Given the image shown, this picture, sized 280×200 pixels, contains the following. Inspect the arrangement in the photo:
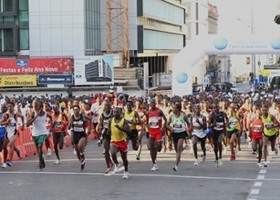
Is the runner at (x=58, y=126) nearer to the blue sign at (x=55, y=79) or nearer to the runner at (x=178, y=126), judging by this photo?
the runner at (x=178, y=126)

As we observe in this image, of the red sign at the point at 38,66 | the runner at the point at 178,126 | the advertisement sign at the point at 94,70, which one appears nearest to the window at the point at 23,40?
the red sign at the point at 38,66

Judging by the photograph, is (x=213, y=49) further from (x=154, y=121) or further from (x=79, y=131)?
(x=79, y=131)

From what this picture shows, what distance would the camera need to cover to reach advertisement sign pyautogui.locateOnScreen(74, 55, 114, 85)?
165 feet

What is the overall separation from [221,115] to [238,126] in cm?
218

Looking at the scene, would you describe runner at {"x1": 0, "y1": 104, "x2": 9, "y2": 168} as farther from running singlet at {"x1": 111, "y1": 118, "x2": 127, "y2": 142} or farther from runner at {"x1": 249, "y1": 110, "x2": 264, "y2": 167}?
runner at {"x1": 249, "y1": 110, "x2": 264, "y2": 167}

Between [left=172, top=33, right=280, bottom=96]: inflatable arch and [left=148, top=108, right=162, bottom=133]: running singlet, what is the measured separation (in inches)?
898

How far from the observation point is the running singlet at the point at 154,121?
17.8 metres

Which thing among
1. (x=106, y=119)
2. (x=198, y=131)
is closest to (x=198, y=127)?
(x=198, y=131)

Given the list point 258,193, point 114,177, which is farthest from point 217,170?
point 258,193

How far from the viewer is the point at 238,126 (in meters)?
20.7

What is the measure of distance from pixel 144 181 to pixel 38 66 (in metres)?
37.8

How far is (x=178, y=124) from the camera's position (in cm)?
1759

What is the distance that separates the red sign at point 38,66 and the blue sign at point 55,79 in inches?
32.1

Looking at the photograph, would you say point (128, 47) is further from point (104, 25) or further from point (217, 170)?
point (217, 170)
